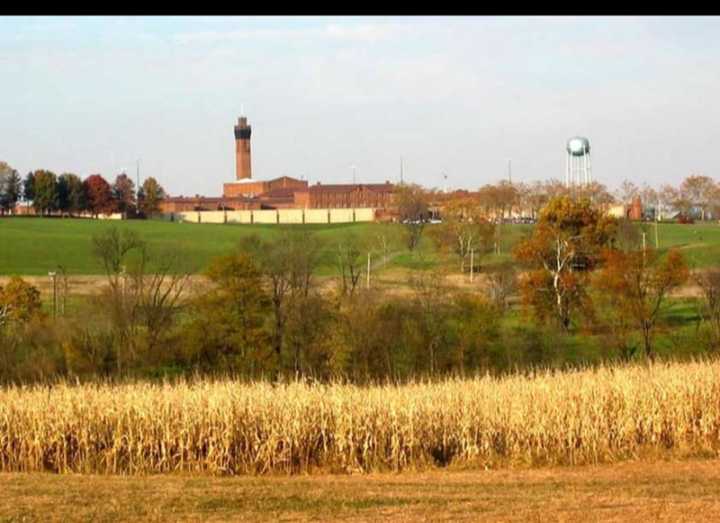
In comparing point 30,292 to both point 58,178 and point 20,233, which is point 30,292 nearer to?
point 20,233

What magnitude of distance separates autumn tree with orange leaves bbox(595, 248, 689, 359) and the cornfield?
1149 inches

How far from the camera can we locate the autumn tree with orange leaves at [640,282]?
170 feet

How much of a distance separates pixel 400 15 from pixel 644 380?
2238 centimetres

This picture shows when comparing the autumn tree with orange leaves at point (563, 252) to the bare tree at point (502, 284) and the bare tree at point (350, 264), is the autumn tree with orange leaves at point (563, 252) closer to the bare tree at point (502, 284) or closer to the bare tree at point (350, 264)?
the bare tree at point (502, 284)

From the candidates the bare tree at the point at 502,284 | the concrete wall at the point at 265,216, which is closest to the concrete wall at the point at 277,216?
the concrete wall at the point at 265,216

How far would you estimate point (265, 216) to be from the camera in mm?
140875

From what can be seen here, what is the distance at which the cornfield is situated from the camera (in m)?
21.1

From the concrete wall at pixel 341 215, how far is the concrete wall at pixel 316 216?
88 cm

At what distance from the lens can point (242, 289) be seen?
161 ft

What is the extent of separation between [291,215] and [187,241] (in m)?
40.7

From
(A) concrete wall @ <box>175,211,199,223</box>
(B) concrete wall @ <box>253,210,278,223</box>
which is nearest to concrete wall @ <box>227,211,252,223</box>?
(B) concrete wall @ <box>253,210,278,223</box>

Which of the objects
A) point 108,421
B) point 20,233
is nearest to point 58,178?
point 20,233

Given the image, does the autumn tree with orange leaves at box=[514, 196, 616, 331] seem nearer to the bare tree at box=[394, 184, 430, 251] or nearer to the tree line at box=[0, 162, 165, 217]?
the bare tree at box=[394, 184, 430, 251]

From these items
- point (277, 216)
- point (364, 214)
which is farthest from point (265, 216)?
point (364, 214)
